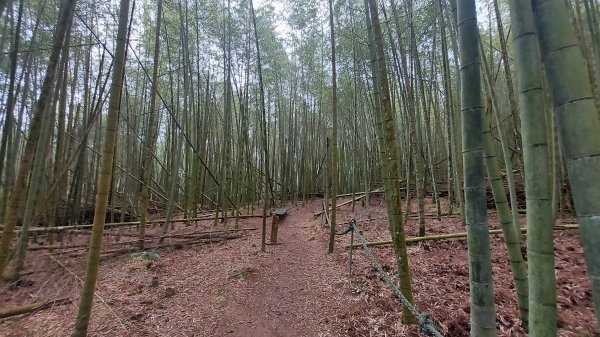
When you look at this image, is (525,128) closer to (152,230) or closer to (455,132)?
(455,132)

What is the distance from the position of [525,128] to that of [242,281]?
332cm

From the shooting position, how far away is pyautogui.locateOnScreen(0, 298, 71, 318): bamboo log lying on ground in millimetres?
2516

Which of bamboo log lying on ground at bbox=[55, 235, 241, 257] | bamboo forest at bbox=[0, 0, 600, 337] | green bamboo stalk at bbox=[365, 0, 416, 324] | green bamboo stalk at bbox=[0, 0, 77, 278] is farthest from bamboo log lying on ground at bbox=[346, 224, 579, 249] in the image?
green bamboo stalk at bbox=[0, 0, 77, 278]

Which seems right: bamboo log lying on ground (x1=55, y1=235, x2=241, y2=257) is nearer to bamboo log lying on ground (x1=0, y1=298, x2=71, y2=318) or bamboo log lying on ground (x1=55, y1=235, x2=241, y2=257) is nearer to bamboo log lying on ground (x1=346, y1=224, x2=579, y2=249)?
bamboo log lying on ground (x1=0, y1=298, x2=71, y2=318)

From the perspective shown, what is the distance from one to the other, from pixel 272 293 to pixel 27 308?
225cm

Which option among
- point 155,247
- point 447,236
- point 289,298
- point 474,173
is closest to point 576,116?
point 474,173

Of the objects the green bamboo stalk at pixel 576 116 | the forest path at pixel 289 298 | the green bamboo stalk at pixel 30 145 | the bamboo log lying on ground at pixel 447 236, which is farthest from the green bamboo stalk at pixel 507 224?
the green bamboo stalk at pixel 30 145

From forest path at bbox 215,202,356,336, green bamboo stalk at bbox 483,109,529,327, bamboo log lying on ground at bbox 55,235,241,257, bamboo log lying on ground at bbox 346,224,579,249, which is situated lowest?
forest path at bbox 215,202,356,336

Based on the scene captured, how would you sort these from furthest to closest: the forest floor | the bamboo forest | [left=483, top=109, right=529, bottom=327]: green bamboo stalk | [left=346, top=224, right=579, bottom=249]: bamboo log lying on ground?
[left=346, top=224, right=579, bottom=249]: bamboo log lying on ground < the forest floor < [left=483, top=109, right=529, bottom=327]: green bamboo stalk < the bamboo forest

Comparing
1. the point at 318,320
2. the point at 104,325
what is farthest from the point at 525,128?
the point at 104,325

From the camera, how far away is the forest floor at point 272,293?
7.62ft

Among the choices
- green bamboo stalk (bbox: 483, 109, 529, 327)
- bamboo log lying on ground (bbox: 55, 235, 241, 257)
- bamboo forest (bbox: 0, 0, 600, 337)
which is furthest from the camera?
bamboo log lying on ground (bbox: 55, 235, 241, 257)

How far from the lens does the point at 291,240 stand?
5676 millimetres

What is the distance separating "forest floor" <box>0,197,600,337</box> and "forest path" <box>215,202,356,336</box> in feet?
0.04
